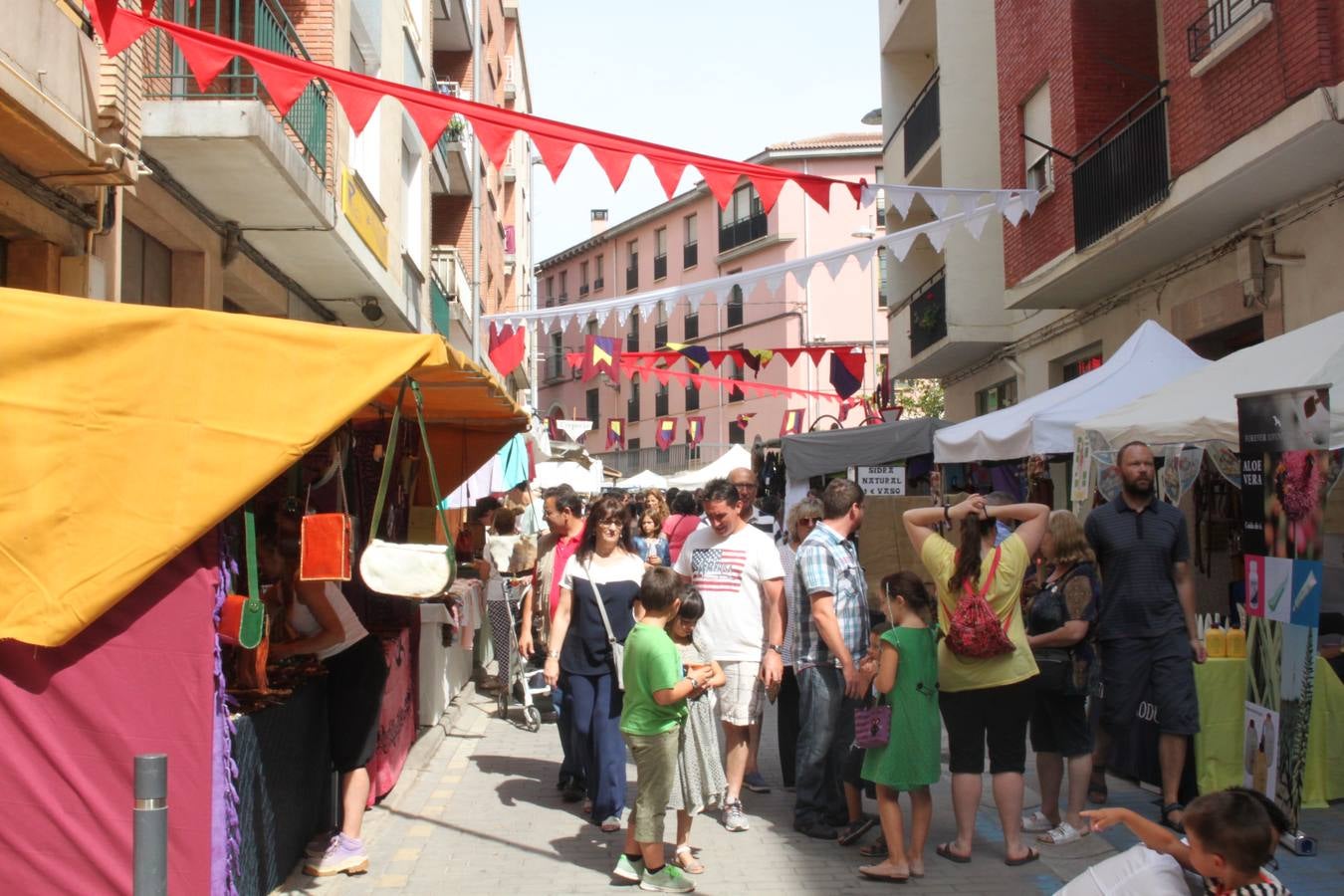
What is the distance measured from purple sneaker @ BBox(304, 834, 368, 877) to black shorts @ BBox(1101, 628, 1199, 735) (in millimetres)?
3958

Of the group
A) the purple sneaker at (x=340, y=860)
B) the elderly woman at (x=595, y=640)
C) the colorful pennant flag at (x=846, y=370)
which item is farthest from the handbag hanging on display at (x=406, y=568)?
the colorful pennant flag at (x=846, y=370)

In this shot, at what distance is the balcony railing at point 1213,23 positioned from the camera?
11164 millimetres

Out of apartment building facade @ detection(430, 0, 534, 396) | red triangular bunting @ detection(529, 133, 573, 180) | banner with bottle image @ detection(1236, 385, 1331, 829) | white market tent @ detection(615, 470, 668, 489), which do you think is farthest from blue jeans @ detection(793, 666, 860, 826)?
white market tent @ detection(615, 470, 668, 489)

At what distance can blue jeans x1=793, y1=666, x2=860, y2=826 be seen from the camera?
6.79m

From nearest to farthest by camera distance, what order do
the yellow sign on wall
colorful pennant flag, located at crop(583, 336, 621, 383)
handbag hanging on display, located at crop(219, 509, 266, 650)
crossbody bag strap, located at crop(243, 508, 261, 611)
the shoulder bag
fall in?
handbag hanging on display, located at crop(219, 509, 266, 650) < crossbody bag strap, located at crop(243, 508, 261, 611) < the shoulder bag < the yellow sign on wall < colorful pennant flag, located at crop(583, 336, 621, 383)

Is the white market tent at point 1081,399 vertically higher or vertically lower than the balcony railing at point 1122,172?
lower

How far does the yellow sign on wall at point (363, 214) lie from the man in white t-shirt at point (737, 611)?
6.91 m

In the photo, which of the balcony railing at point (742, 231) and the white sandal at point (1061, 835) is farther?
the balcony railing at point (742, 231)

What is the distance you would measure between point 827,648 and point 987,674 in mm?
975

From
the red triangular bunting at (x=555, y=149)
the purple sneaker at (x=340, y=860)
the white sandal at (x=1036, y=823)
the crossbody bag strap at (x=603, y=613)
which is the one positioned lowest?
the white sandal at (x=1036, y=823)

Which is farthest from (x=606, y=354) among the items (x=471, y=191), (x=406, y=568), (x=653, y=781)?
(x=406, y=568)

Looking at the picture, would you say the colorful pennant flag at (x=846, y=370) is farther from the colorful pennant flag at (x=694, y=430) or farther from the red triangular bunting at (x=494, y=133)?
the colorful pennant flag at (x=694, y=430)

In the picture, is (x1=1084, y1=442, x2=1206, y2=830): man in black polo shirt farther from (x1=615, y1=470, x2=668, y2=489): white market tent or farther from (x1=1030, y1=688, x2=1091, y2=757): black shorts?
(x1=615, y1=470, x2=668, y2=489): white market tent

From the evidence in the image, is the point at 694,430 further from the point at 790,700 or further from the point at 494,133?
the point at 494,133
